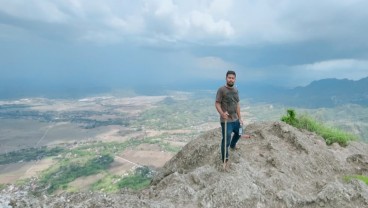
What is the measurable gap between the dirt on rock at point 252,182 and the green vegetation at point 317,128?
442cm

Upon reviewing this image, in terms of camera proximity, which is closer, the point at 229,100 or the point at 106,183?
the point at 229,100

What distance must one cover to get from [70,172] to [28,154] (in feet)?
90.7

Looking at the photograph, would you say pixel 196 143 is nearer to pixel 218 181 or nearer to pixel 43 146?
pixel 218 181

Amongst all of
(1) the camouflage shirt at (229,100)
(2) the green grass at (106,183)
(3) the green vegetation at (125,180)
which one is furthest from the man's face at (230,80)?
(2) the green grass at (106,183)

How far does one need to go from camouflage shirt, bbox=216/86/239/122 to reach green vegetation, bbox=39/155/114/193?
2323 inches

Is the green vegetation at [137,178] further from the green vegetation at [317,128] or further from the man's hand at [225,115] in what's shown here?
the man's hand at [225,115]

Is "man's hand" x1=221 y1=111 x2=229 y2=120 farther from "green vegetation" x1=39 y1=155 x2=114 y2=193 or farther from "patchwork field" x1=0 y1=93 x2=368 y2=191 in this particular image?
"green vegetation" x1=39 y1=155 x2=114 y2=193

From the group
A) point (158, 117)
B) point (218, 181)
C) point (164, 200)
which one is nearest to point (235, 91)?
point (218, 181)

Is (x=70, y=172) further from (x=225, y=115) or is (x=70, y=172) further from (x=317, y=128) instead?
(x=225, y=115)

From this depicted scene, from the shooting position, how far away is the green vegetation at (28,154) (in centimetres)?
9244

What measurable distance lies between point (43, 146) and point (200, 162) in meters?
111

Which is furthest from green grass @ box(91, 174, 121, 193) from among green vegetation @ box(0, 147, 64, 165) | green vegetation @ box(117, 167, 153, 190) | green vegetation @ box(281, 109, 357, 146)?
green vegetation @ box(281, 109, 357, 146)

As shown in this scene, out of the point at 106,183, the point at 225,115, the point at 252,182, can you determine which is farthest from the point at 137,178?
the point at 252,182

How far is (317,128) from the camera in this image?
18.7 meters
